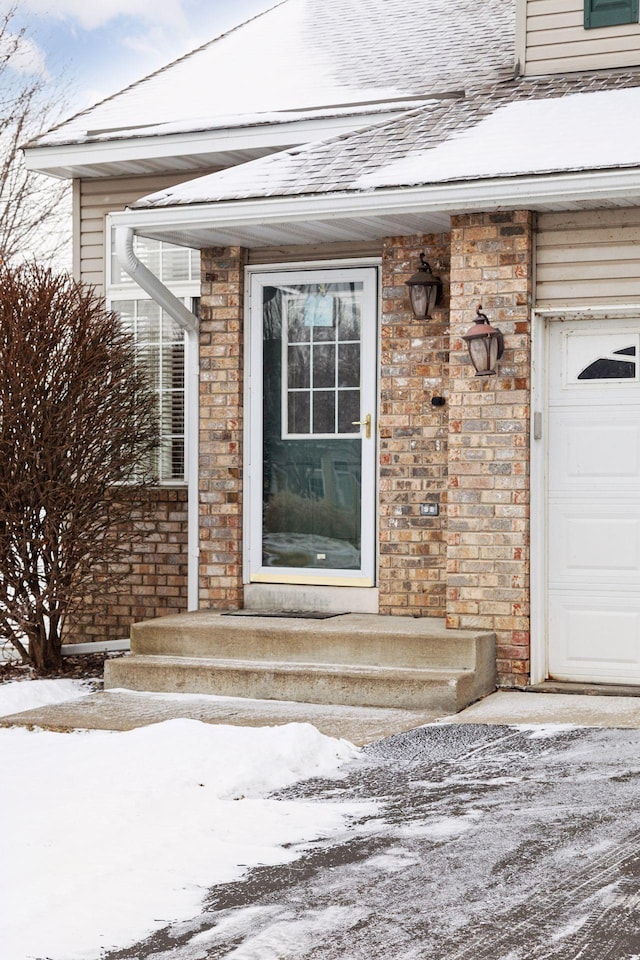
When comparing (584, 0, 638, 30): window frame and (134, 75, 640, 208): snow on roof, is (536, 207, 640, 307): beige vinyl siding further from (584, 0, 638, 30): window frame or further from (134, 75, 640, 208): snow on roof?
(584, 0, 638, 30): window frame

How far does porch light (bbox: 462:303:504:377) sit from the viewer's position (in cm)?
780

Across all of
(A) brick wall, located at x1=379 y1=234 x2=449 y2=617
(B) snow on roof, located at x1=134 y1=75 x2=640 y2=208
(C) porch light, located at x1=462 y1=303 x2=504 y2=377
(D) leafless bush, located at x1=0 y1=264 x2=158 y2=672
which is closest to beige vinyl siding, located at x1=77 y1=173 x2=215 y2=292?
(D) leafless bush, located at x1=0 y1=264 x2=158 y2=672

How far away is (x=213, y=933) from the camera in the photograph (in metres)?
4.06

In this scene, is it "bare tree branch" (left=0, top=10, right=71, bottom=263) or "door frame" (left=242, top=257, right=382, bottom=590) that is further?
"bare tree branch" (left=0, top=10, right=71, bottom=263)

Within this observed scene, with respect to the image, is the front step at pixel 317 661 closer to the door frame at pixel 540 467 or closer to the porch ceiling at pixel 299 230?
the door frame at pixel 540 467

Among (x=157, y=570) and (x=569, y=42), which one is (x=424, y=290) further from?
(x=157, y=570)

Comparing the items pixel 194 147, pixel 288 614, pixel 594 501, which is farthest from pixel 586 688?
pixel 194 147

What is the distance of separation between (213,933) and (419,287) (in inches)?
205

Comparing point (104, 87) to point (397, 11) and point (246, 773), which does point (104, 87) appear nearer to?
point (397, 11)

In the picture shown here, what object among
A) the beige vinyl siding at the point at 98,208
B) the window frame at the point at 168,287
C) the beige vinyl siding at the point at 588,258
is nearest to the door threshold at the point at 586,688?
the beige vinyl siding at the point at 588,258

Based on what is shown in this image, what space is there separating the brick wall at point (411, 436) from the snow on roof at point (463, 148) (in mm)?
662

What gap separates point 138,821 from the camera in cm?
515

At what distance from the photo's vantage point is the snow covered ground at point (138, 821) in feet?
13.6

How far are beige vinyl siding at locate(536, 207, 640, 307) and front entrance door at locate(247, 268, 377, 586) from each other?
55.4 inches
